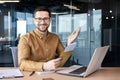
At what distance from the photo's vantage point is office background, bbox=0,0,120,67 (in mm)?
7172

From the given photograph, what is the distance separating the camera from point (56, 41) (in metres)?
2.40

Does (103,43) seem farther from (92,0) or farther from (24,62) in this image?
(24,62)

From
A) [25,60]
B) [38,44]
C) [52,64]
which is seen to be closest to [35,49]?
[38,44]

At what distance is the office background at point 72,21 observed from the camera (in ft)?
23.5

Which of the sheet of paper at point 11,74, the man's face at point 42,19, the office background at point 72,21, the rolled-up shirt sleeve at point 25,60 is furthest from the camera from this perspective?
the office background at point 72,21

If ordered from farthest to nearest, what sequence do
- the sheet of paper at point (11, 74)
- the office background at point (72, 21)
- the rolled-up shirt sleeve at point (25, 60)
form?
1. the office background at point (72, 21)
2. the rolled-up shirt sleeve at point (25, 60)
3. the sheet of paper at point (11, 74)

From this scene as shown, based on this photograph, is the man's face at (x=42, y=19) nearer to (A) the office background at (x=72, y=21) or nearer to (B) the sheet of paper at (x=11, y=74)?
(B) the sheet of paper at (x=11, y=74)

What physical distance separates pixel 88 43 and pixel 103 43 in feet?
1.39

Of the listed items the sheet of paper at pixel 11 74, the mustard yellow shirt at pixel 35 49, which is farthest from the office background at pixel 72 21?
the sheet of paper at pixel 11 74

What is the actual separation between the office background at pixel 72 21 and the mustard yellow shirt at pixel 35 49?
4.86 m

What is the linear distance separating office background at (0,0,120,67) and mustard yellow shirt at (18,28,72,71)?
16.0 feet

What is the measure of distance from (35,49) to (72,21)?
203 inches

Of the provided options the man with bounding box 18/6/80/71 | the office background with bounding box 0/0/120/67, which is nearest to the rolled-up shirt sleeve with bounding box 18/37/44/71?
the man with bounding box 18/6/80/71

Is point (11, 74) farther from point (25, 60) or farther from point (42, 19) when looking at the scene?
point (42, 19)
